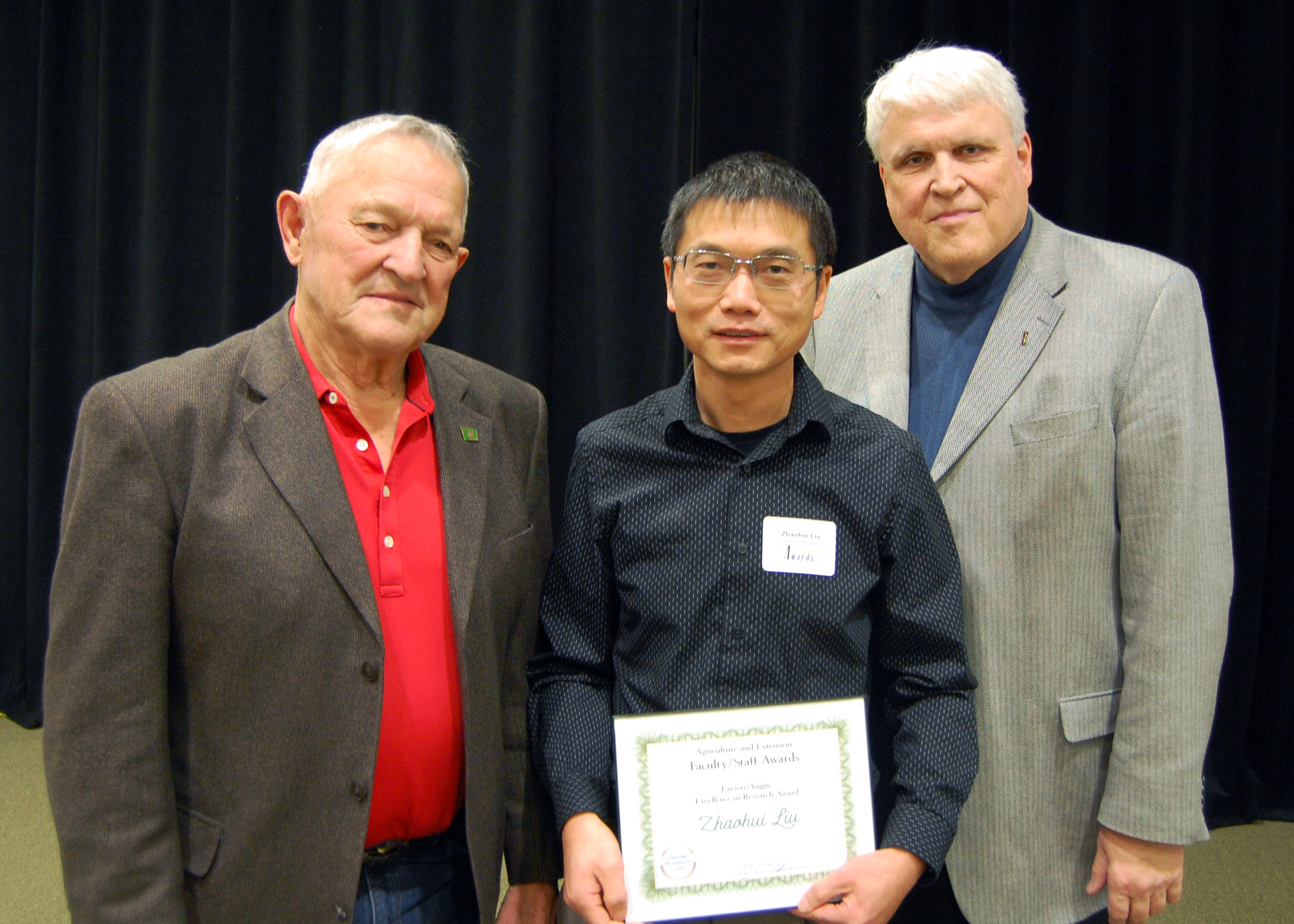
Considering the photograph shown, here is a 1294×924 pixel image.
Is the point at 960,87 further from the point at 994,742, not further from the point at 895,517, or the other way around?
the point at 994,742

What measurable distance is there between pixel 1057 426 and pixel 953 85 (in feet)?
2.01

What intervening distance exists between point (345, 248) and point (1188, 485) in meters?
1.38

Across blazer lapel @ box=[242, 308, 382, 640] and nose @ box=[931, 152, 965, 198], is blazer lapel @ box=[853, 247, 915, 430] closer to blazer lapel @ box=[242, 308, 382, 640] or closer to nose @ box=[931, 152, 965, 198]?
nose @ box=[931, 152, 965, 198]

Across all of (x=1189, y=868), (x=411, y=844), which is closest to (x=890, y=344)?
(x=411, y=844)

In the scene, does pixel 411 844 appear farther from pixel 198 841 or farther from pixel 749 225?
pixel 749 225

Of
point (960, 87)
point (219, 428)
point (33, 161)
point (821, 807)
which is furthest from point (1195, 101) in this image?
point (33, 161)

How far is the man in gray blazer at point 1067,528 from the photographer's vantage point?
59.4 inches

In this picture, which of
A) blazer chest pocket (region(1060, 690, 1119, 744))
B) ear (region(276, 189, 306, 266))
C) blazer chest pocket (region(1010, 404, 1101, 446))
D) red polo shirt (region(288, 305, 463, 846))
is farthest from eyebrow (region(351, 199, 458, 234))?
blazer chest pocket (region(1060, 690, 1119, 744))

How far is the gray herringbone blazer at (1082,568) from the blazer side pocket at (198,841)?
3.90 ft

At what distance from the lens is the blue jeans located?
139 cm

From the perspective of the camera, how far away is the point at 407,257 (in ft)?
4.56

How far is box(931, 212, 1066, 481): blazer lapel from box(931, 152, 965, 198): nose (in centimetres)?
20

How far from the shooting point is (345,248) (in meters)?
1.38

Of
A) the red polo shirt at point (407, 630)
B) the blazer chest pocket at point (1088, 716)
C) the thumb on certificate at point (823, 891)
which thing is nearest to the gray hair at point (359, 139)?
the red polo shirt at point (407, 630)
